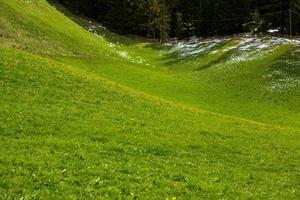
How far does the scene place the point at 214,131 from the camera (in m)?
38.2

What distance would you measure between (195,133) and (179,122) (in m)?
2.99

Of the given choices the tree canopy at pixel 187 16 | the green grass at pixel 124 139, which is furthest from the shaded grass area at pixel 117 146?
the tree canopy at pixel 187 16

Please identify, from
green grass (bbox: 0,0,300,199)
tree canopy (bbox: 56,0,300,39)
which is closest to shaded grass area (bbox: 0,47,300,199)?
green grass (bbox: 0,0,300,199)

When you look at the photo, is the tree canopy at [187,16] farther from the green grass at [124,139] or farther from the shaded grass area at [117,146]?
the shaded grass area at [117,146]

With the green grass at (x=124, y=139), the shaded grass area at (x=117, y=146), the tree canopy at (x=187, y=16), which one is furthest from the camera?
the tree canopy at (x=187, y=16)

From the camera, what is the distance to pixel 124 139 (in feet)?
99.1

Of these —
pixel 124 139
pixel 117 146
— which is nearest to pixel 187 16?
pixel 124 139

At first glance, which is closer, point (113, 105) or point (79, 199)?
point (79, 199)

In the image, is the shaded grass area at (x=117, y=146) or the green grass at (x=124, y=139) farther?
the green grass at (x=124, y=139)

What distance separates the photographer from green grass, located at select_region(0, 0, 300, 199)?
865 inches

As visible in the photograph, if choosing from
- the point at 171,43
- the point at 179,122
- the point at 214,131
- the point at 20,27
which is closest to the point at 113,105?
the point at 179,122

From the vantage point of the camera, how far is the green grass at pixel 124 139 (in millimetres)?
21969

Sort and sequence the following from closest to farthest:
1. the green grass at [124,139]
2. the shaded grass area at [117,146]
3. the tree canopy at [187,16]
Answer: the shaded grass area at [117,146] < the green grass at [124,139] < the tree canopy at [187,16]

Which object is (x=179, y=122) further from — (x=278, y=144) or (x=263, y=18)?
(x=263, y=18)
